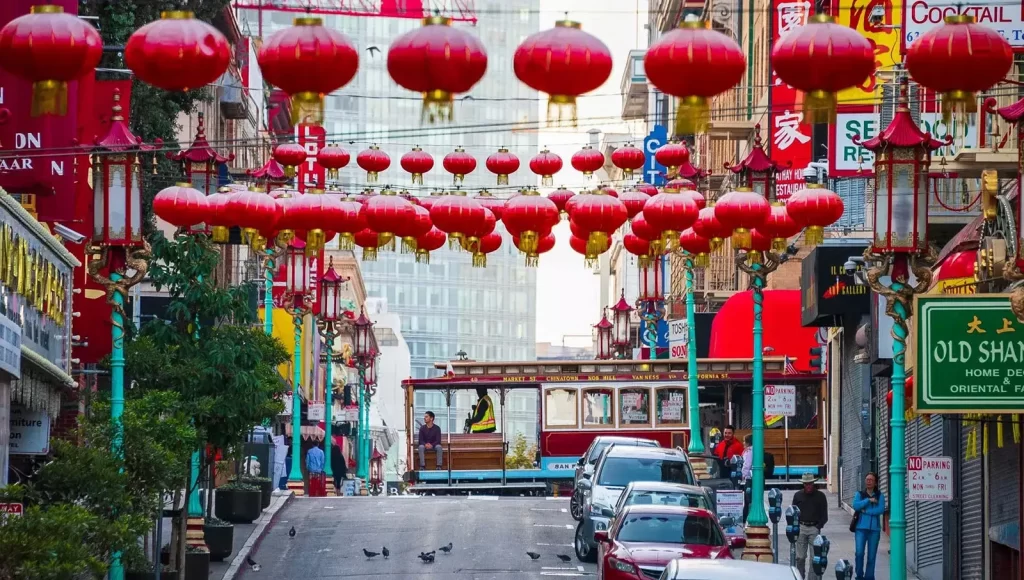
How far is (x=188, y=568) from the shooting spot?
27.1 meters

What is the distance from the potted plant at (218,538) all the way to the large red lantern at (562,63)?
18240mm

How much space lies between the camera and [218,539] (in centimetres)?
3017

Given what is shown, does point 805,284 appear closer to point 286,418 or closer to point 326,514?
point 326,514

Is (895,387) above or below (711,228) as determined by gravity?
below

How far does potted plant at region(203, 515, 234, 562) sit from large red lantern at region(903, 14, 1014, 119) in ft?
62.5

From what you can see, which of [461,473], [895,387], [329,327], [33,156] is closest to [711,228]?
[895,387]

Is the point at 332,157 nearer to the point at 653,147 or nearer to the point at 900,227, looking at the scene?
the point at 900,227

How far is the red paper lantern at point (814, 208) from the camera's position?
22.7m

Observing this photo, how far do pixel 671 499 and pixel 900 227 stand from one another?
6.56m

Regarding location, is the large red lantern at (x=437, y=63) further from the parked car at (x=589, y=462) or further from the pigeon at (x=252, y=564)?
the parked car at (x=589, y=462)

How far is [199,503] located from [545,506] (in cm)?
1172

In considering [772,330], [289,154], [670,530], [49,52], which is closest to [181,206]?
[289,154]

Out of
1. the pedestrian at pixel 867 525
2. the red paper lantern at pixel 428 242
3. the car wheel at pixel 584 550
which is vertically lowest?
the car wheel at pixel 584 550

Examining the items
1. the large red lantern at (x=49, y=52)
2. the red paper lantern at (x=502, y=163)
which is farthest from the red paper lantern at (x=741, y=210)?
the large red lantern at (x=49, y=52)
